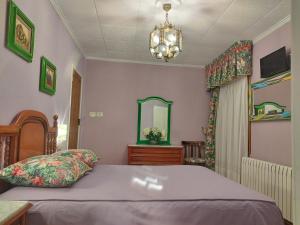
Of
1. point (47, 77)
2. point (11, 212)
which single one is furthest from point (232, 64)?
point (11, 212)

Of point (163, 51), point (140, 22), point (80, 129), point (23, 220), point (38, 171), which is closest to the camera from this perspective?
point (23, 220)

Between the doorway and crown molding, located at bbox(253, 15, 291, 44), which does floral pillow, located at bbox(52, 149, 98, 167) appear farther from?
crown molding, located at bbox(253, 15, 291, 44)

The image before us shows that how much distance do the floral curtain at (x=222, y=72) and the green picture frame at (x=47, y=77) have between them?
8.46 feet

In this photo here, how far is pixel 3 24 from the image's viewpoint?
1.60 metres

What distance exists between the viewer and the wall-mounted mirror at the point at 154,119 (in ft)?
15.1

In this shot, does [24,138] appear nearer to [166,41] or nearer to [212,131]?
[166,41]

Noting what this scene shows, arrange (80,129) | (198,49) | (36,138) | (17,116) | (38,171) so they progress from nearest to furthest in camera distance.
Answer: (38,171) → (17,116) → (36,138) → (198,49) → (80,129)

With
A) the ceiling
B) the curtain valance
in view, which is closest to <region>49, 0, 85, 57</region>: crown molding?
the ceiling

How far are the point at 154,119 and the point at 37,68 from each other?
277cm

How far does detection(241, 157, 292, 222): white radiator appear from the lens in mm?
2438

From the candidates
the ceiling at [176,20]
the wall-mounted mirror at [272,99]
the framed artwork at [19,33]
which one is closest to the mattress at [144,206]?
the framed artwork at [19,33]

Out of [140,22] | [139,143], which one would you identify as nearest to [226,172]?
[139,143]

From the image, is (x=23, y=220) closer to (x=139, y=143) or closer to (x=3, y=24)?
(x=3, y=24)

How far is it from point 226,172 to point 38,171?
3234 mm
